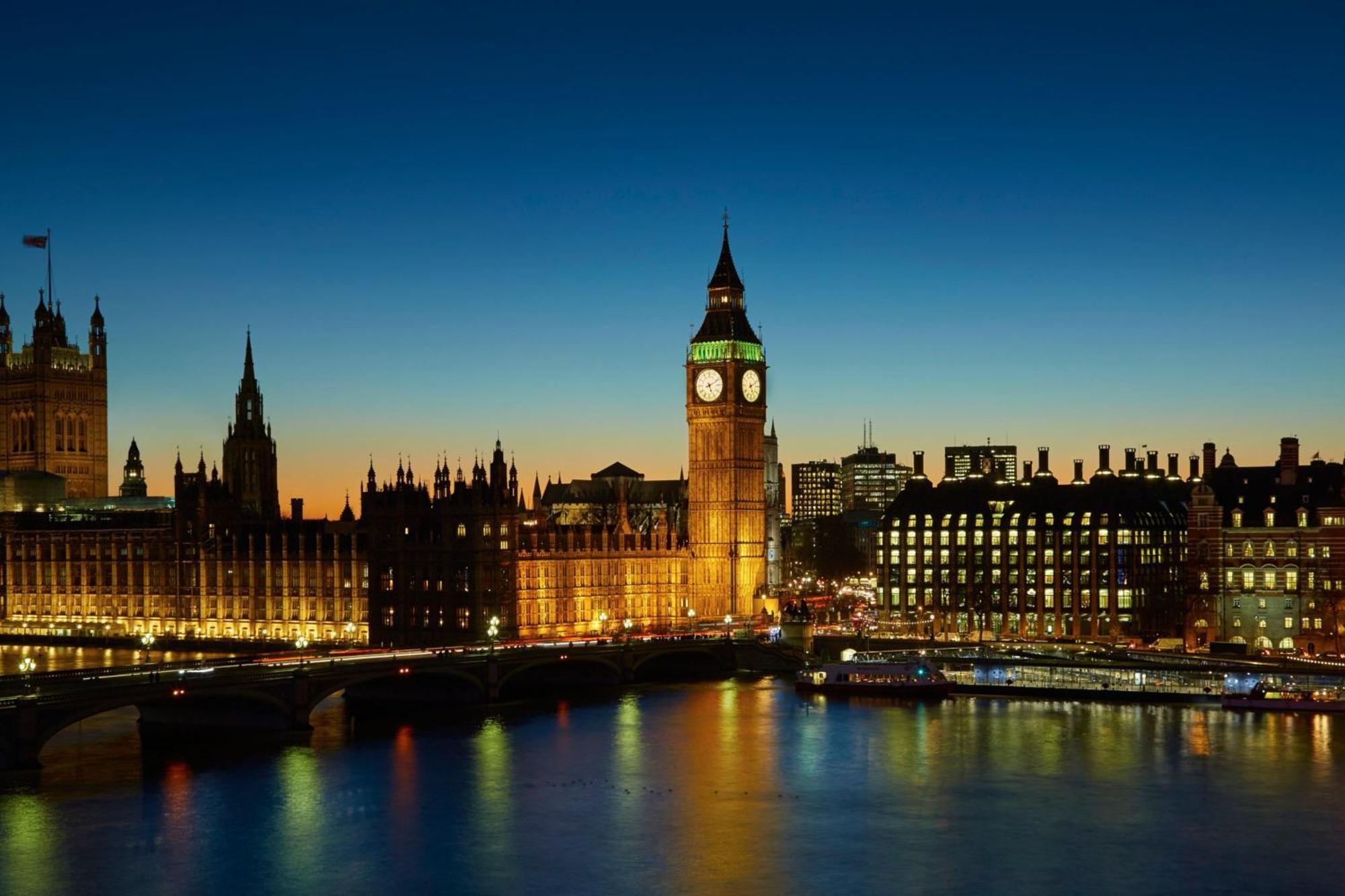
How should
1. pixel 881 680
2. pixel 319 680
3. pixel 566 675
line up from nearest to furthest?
pixel 319 680 → pixel 881 680 → pixel 566 675

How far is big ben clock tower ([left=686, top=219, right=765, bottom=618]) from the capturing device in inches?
6437

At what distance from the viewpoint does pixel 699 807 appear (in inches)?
3081

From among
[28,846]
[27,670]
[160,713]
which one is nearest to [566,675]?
[160,713]

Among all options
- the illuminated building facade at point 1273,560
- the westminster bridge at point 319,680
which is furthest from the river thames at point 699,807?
the illuminated building facade at point 1273,560

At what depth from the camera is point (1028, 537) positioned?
493 ft

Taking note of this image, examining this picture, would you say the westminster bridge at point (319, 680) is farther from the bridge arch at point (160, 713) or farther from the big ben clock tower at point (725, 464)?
the big ben clock tower at point (725, 464)

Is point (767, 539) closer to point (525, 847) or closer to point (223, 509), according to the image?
point (223, 509)

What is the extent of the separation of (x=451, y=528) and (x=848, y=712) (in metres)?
42.3

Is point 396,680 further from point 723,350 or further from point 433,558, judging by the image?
point 723,350

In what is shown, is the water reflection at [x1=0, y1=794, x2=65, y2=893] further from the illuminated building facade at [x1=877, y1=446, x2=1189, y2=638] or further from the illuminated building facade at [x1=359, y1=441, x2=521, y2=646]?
the illuminated building facade at [x1=877, y1=446, x2=1189, y2=638]

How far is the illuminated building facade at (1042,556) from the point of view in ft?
484

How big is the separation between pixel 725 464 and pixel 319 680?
231 ft

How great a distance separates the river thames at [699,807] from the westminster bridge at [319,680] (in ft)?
8.20

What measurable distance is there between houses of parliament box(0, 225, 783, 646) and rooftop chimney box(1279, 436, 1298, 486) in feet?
156
